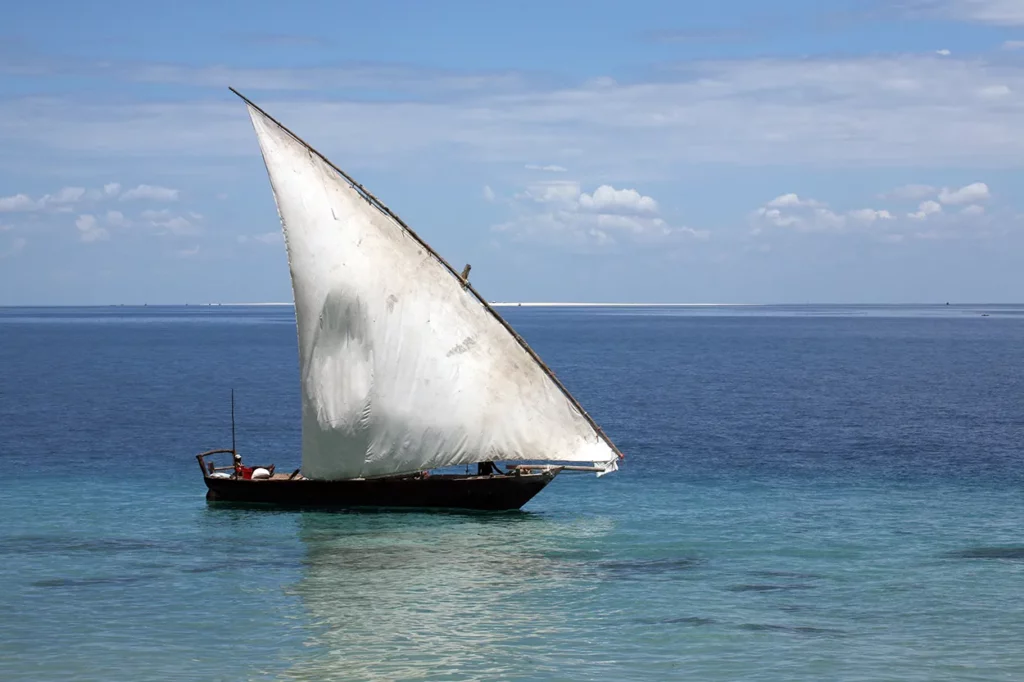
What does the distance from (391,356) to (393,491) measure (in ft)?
16.9

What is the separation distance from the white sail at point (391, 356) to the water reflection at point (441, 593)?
2.63 meters

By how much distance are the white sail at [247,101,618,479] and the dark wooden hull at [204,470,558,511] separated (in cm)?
64

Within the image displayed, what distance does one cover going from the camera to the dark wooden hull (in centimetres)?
4634

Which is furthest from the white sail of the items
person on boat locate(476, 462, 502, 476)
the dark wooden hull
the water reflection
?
the water reflection

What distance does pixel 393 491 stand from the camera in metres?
47.1

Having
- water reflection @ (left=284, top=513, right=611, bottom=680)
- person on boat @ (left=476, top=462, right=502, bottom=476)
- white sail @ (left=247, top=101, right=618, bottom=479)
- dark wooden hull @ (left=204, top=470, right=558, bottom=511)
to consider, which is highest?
white sail @ (left=247, top=101, right=618, bottom=479)

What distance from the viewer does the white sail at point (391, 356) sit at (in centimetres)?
4503

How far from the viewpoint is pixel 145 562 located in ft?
128

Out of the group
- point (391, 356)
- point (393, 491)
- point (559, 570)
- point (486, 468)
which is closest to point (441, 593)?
point (559, 570)

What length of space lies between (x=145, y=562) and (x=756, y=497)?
80.9ft

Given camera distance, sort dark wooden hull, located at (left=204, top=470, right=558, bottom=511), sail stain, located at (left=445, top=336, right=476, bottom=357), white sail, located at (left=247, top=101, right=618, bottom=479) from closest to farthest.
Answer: white sail, located at (left=247, top=101, right=618, bottom=479) → sail stain, located at (left=445, top=336, right=476, bottom=357) → dark wooden hull, located at (left=204, top=470, right=558, bottom=511)

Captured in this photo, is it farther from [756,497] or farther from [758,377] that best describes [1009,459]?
[758,377]

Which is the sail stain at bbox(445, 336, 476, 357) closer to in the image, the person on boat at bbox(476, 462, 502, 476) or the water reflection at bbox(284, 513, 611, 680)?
the person on boat at bbox(476, 462, 502, 476)

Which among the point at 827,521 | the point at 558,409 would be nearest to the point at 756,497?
the point at 827,521
